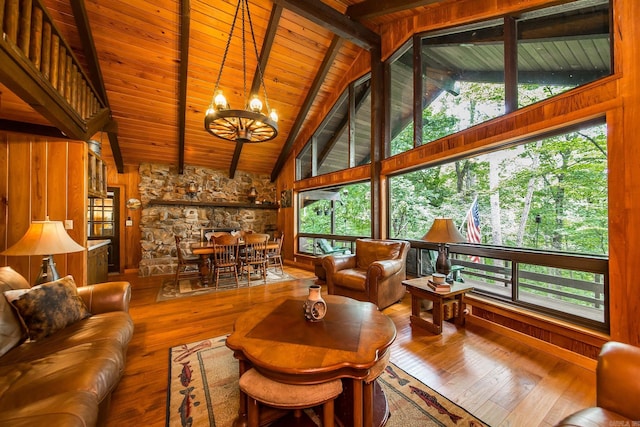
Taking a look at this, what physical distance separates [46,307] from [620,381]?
3.26m

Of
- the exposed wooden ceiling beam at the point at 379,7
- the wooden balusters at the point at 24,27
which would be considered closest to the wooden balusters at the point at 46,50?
the wooden balusters at the point at 24,27

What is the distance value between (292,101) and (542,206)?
15.5ft

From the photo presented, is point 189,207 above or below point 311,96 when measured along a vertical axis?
below

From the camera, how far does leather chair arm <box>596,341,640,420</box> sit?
3.35 feet

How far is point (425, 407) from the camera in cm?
160

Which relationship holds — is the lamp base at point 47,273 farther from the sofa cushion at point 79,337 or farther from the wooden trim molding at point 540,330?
the wooden trim molding at point 540,330

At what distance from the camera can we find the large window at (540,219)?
218 centimetres

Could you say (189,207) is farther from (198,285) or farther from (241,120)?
(241,120)

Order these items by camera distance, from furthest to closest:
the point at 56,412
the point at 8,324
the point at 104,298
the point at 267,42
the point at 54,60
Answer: the point at 267,42, the point at 54,60, the point at 104,298, the point at 8,324, the point at 56,412

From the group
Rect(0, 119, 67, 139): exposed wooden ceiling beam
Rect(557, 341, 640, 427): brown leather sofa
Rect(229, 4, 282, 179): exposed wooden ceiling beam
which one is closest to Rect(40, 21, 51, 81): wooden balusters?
Rect(0, 119, 67, 139): exposed wooden ceiling beam

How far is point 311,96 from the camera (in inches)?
203

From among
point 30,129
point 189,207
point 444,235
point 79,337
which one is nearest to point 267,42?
point 30,129

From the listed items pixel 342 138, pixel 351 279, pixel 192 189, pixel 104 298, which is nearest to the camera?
pixel 104 298

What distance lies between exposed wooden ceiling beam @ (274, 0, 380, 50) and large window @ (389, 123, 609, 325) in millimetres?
2476
